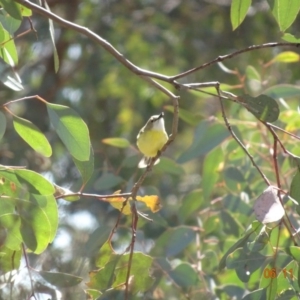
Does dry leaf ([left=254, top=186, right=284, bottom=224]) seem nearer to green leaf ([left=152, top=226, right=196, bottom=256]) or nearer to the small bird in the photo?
the small bird

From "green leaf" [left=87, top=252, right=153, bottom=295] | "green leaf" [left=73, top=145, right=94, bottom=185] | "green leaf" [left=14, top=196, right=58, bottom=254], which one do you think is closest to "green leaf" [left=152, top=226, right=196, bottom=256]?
"green leaf" [left=87, top=252, right=153, bottom=295]

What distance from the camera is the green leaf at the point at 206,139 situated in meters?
2.21

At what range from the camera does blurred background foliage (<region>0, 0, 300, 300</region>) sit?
88.0 inches

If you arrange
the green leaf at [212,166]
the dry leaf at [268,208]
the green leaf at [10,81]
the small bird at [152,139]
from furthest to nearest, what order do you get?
the green leaf at [212,166] → the small bird at [152,139] → the green leaf at [10,81] → the dry leaf at [268,208]

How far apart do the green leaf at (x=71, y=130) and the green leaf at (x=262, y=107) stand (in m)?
0.33

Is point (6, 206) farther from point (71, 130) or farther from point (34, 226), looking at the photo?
point (71, 130)

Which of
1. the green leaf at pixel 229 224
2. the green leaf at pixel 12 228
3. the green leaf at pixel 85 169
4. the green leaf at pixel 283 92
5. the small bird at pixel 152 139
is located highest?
the green leaf at pixel 85 169

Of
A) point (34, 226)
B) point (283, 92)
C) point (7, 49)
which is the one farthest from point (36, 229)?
point (283, 92)

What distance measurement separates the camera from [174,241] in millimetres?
2229

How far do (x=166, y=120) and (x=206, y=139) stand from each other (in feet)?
5.85

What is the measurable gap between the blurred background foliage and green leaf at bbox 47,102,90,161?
610 millimetres

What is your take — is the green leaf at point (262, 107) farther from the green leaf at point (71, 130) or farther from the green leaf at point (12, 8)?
the green leaf at point (12, 8)

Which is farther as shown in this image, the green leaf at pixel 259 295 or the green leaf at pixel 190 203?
the green leaf at pixel 190 203

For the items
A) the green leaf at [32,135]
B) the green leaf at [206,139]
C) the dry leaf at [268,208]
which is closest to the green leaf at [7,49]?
the green leaf at [32,135]
